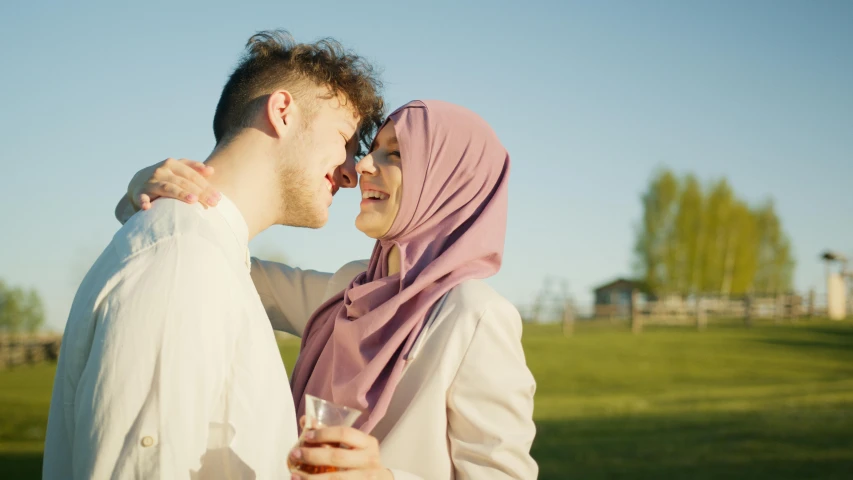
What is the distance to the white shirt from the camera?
6.46 ft

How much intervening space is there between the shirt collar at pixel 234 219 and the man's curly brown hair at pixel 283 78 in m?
0.43

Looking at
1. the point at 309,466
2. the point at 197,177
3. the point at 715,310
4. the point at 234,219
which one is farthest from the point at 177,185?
the point at 715,310

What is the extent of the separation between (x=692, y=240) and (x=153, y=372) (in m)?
51.3

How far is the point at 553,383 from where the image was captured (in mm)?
18953

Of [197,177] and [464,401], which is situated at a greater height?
[197,177]

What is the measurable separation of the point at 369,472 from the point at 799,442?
33.6 feet

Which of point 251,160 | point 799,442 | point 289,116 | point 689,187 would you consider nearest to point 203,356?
point 251,160

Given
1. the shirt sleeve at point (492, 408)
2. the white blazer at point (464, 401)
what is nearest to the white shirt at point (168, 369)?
the white blazer at point (464, 401)

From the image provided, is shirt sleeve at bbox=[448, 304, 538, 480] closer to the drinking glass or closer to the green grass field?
the drinking glass

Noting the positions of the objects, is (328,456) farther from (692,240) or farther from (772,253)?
(772,253)

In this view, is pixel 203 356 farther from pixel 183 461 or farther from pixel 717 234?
pixel 717 234

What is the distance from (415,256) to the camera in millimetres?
2844

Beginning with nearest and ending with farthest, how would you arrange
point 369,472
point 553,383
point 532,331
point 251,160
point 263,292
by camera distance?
point 369,472, point 251,160, point 263,292, point 553,383, point 532,331

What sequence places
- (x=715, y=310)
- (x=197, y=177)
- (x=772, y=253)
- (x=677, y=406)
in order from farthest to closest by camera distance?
(x=772, y=253), (x=715, y=310), (x=677, y=406), (x=197, y=177)
